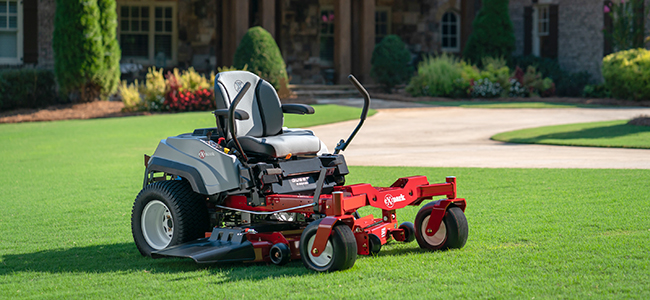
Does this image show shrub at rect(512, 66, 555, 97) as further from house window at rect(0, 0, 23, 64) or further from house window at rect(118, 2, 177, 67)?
house window at rect(0, 0, 23, 64)

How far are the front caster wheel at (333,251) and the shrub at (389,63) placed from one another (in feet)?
57.2

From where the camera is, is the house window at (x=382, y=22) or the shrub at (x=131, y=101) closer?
the shrub at (x=131, y=101)

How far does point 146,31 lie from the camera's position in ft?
74.2

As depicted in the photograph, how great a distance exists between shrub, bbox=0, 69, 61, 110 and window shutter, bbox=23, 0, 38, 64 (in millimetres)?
1274

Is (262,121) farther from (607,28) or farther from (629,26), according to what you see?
(607,28)

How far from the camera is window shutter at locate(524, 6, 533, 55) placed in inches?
976

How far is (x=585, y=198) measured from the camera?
21.7 feet

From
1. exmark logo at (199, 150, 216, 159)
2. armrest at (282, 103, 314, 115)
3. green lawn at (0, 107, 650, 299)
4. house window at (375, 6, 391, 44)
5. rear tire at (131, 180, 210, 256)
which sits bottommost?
green lawn at (0, 107, 650, 299)

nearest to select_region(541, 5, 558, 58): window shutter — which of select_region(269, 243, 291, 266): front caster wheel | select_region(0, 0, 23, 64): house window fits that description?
select_region(0, 0, 23, 64): house window

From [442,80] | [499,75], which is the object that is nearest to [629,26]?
[499,75]

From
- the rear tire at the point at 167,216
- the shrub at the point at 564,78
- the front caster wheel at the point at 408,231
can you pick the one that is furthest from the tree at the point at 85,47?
the front caster wheel at the point at 408,231

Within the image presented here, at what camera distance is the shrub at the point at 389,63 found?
21.3m

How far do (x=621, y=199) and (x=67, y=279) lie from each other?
478cm

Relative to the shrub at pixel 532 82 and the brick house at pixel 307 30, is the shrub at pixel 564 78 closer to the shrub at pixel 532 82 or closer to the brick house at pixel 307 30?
the brick house at pixel 307 30
